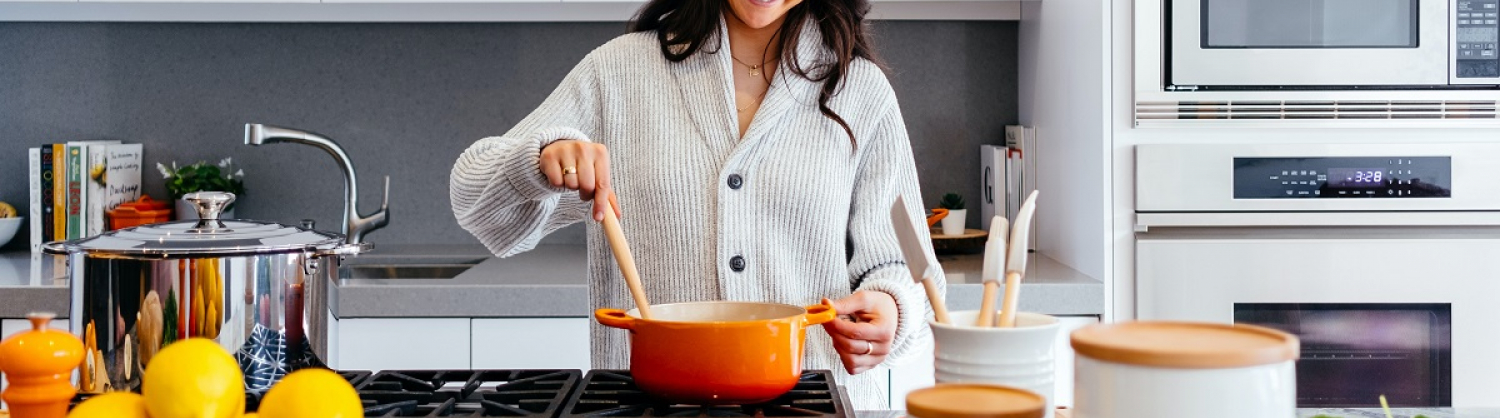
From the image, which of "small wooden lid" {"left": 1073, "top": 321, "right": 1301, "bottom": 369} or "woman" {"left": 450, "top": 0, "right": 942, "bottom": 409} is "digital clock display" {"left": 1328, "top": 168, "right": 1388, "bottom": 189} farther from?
"small wooden lid" {"left": 1073, "top": 321, "right": 1301, "bottom": 369}

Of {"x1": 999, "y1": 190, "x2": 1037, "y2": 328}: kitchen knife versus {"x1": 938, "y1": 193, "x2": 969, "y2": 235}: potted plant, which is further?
{"x1": 938, "y1": 193, "x2": 969, "y2": 235}: potted plant

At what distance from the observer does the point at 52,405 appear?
87 centimetres

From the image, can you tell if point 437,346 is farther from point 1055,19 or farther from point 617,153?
point 1055,19

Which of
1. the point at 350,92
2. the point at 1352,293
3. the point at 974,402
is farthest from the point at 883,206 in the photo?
the point at 350,92

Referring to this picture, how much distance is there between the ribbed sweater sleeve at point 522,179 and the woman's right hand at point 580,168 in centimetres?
4

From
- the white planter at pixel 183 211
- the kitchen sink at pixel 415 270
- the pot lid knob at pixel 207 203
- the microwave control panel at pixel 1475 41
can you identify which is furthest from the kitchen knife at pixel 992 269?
the white planter at pixel 183 211

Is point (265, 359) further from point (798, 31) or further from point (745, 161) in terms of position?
point (798, 31)

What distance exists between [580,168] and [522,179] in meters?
0.15

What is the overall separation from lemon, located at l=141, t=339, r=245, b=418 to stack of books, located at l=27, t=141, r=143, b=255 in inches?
78.8

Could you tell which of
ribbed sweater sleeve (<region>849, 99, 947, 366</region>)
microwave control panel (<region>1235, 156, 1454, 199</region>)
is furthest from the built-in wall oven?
ribbed sweater sleeve (<region>849, 99, 947, 366</region>)

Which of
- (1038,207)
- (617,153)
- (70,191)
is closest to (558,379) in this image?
(617,153)

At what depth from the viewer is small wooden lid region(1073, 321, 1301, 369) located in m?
0.63

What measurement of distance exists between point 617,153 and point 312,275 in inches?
17.7

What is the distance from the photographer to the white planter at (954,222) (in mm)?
2527
